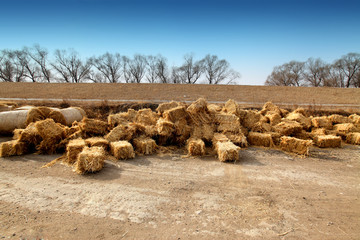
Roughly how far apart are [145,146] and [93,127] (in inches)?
96.0

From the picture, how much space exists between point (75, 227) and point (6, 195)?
2297 mm

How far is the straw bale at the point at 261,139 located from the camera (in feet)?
28.1

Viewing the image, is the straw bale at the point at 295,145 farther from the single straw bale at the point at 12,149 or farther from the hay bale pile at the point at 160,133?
the single straw bale at the point at 12,149

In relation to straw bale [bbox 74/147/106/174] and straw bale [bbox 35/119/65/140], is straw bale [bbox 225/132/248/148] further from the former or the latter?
straw bale [bbox 35/119/65/140]

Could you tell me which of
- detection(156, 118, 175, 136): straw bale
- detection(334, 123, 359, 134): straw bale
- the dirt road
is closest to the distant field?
detection(334, 123, 359, 134): straw bale

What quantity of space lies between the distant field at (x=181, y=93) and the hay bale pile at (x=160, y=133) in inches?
554

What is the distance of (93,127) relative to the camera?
8.12 m

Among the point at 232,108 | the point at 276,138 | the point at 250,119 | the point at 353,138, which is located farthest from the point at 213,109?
the point at 353,138

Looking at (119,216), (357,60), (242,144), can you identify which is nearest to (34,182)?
(119,216)

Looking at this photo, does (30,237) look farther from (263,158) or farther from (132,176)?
(263,158)

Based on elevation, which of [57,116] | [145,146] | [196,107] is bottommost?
[145,146]

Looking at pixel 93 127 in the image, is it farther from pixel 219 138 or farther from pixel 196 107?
pixel 219 138

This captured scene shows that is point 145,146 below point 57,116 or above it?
below

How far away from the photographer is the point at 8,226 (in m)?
3.43
